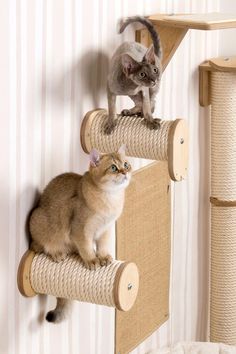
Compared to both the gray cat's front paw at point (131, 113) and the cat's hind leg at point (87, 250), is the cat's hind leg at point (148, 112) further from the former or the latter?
the cat's hind leg at point (87, 250)

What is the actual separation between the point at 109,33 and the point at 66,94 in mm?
265

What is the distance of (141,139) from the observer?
1.96 metres

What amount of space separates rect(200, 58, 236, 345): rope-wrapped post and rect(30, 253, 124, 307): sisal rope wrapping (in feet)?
3.41

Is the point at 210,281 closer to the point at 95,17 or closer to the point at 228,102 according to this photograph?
the point at 228,102

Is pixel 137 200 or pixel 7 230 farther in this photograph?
pixel 137 200

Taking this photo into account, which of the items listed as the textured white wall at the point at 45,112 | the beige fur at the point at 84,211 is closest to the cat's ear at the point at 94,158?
the beige fur at the point at 84,211

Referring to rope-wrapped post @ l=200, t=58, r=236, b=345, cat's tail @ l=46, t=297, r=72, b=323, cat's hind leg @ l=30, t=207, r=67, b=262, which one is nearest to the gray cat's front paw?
cat's hind leg @ l=30, t=207, r=67, b=262

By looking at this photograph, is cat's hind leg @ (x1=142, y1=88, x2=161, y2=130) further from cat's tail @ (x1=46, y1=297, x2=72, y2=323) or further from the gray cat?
cat's tail @ (x1=46, y1=297, x2=72, y2=323)

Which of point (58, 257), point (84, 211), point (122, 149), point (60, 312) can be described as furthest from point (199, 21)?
point (60, 312)

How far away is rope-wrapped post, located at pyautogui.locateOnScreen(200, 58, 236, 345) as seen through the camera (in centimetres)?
266

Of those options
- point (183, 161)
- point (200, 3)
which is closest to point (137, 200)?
point (183, 161)

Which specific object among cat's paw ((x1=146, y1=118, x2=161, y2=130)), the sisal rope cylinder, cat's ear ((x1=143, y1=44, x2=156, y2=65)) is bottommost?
the sisal rope cylinder

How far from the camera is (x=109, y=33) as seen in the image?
82.7 inches

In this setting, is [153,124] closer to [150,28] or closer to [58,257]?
[150,28]
